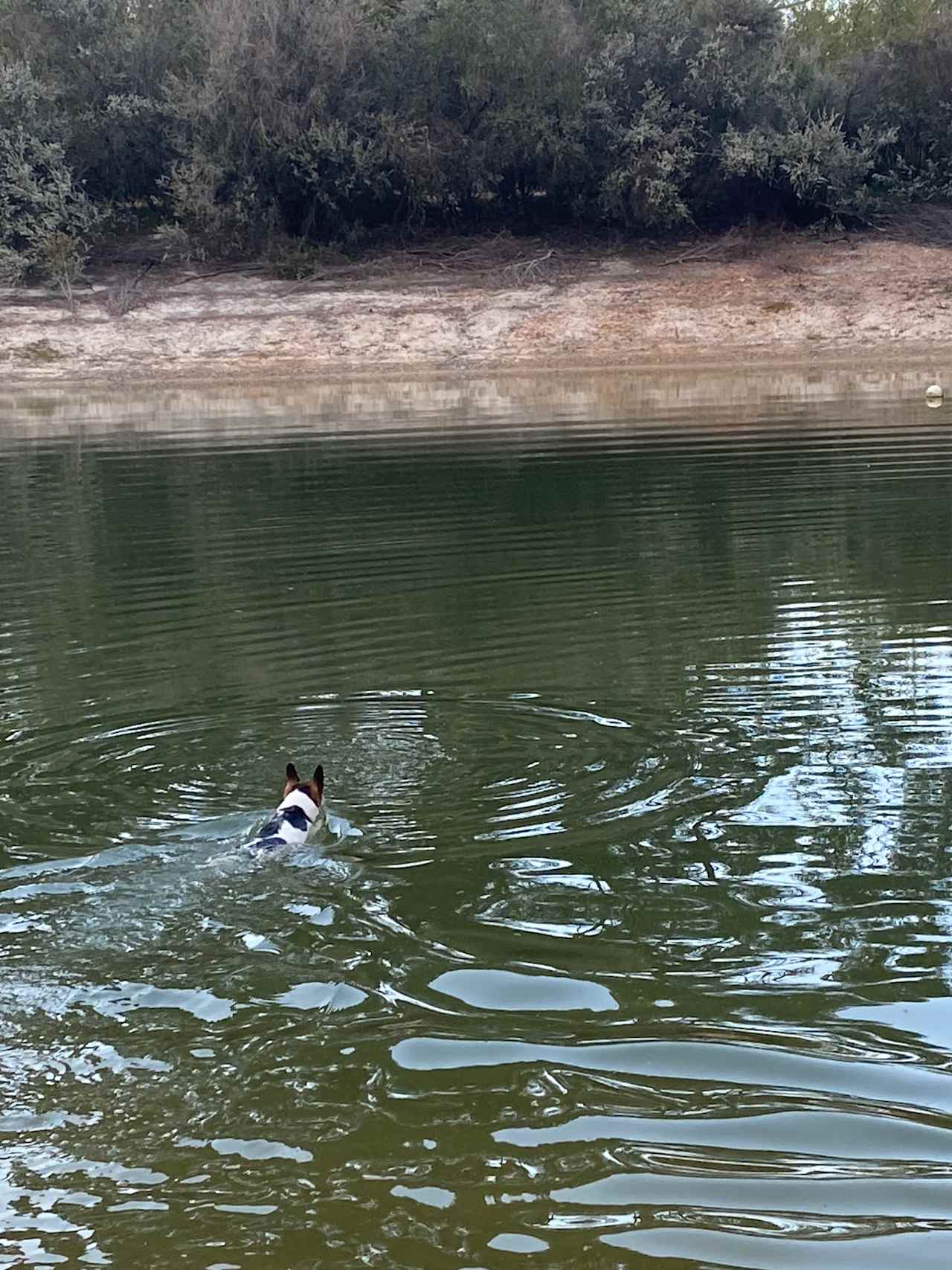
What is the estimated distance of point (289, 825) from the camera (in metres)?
7.50

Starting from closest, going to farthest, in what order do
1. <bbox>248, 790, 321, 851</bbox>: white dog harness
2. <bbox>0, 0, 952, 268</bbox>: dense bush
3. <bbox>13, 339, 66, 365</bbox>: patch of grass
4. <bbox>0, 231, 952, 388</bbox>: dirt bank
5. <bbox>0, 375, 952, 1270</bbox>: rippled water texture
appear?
<bbox>0, 375, 952, 1270</bbox>: rippled water texture < <bbox>248, 790, 321, 851</bbox>: white dog harness < <bbox>0, 231, 952, 388</bbox>: dirt bank < <bbox>13, 339, 66, 365</bbox>: patch of grass < <bbox>0, 0, 952, 268</bbox>: dense bush

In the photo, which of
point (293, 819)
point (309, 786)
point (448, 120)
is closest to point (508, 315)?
point (448, 120)

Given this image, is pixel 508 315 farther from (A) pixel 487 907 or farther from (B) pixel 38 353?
(A) pixel 487 907

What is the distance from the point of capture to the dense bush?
44188mm

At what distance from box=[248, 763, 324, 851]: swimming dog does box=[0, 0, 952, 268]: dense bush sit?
3775 cm

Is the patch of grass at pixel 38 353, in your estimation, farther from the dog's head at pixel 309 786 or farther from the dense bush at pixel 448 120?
the dog's head at pixel 309 786

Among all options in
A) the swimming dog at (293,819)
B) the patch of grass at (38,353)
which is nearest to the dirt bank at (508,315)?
the patch of grass at (38,353)

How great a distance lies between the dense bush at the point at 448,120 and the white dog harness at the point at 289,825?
37915 millimetres

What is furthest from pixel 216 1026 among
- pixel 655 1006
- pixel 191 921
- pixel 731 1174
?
pixel 731 1174

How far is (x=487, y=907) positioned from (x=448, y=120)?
43.1 metres

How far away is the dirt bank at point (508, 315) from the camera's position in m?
38.3

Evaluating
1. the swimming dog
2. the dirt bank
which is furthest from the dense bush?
the swimming dog

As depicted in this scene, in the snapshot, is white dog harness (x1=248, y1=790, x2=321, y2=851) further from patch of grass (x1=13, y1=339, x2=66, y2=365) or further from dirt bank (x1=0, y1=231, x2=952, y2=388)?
patch of grass (x1=13, y1=339, x2=66, y2=365)

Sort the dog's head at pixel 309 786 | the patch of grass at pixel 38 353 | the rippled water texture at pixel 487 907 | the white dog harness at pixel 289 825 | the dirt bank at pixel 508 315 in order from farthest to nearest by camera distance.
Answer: the patch of grass at pixel 38 353
the dirt bank at pixel 508 315
the dog's head at pixel 309 786
the white dog harness at pixel 289 825
the rippled water texture at pixel 487 907
